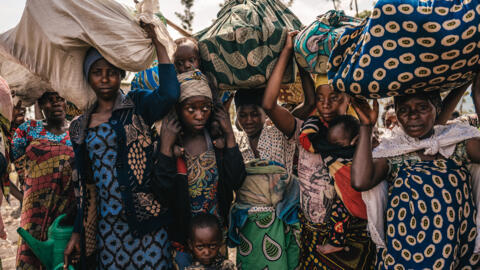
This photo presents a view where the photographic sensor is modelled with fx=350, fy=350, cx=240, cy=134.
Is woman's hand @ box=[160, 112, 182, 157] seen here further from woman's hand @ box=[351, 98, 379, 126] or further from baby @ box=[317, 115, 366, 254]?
woman's hand @ box=[351, 98, 379, 126]

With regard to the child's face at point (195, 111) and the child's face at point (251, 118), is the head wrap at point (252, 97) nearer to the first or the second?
the child's face at point (251, 118)

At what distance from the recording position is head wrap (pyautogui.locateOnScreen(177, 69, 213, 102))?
239 centimetres

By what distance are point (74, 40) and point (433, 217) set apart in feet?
7.94

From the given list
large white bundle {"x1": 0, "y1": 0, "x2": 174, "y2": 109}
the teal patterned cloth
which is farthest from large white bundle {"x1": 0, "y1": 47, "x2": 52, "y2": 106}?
the teal patterned cloth

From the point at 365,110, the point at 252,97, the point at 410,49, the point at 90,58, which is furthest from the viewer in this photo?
the point at 252,97

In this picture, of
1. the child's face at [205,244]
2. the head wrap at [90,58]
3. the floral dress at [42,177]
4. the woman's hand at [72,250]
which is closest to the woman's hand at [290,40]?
the head wrap at [90,58]

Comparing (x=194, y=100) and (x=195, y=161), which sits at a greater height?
(x=194, y=100)

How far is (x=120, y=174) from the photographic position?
7.60 feet

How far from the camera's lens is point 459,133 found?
81.1 inches

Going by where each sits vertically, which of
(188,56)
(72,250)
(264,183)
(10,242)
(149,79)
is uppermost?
(188,56)

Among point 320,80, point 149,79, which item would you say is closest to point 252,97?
point 320,80

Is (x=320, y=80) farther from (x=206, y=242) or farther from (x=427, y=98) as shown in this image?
(x=206, y=242)

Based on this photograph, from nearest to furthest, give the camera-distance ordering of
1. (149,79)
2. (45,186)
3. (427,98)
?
(427,98) → (149,79) → (45,186)

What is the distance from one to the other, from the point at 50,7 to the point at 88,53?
356 mm
